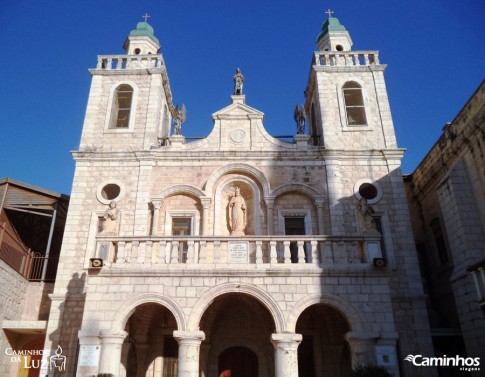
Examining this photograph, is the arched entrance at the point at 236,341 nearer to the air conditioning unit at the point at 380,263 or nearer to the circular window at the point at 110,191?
the air conditioning unit at the point at 380,263

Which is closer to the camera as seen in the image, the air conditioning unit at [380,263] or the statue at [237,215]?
the air conditioning unit at [380,263]

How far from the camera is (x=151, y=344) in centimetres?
1543

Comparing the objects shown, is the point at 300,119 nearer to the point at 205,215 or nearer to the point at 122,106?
the point at 205,215

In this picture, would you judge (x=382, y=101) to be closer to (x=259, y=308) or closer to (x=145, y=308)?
(x=259, y=308)

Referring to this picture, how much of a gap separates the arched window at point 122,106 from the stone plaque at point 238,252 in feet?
33.5

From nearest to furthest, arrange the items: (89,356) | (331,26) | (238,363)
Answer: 1. (89,356)
2. (238,363)
3. (331,26)

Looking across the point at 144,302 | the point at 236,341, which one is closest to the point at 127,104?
the point at 144,302

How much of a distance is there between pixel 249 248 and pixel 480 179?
9312mm

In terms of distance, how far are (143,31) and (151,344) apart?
16.7 m

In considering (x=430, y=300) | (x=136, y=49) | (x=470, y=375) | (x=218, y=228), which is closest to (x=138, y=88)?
(x=136, y=49)

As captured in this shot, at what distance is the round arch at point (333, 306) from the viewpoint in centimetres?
1150

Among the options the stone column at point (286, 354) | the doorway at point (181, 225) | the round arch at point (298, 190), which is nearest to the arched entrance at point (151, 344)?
the doorway at point (181, 225)

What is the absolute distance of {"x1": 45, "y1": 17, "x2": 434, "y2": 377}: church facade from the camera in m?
11.8

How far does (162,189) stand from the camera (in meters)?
17.7
